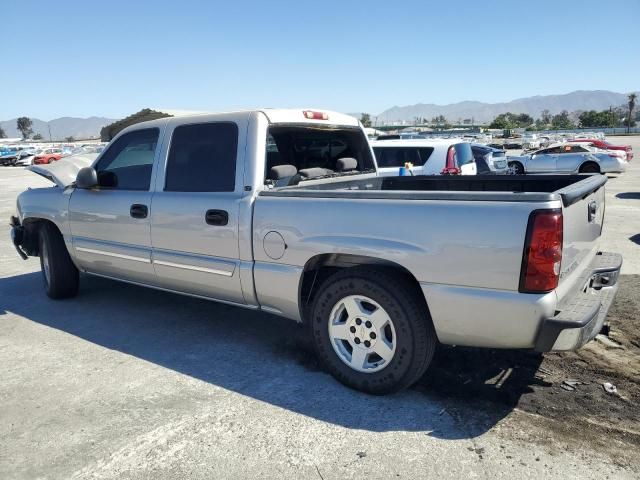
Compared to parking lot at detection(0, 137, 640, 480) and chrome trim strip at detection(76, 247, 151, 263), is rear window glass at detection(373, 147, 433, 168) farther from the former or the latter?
chrome trim strip at detection(76, 247, 151, 263)

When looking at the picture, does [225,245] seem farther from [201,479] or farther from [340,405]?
→ [201,479]

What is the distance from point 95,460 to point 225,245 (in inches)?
65.7

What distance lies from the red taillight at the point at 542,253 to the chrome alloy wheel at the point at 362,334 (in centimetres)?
90

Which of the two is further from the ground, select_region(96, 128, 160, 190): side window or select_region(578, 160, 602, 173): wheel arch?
select_region(96, 128, 160, 190): side window

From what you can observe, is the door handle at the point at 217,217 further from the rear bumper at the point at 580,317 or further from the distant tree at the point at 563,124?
the distant tree at the point at 563,124

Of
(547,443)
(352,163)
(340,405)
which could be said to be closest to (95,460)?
(340,405)

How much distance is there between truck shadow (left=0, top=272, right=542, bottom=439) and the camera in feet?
10.5

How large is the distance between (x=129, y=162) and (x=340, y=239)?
2555 millimetres

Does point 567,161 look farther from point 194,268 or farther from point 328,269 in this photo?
point 194,268

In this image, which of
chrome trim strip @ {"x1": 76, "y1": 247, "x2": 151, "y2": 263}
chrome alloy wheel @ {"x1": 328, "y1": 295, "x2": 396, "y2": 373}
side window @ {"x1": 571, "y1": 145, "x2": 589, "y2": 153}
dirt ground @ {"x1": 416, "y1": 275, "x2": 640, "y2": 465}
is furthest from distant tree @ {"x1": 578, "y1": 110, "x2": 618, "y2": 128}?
chrome alloy wheel @ {"x1": 328, "y1": 295, "x2": 396, "y2": 373}

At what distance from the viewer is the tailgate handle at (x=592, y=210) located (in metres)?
3.41

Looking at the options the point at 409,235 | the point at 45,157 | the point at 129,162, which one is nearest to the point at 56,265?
the point at 129,162

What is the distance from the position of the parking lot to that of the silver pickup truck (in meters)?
0.42

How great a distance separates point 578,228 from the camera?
313 cm
